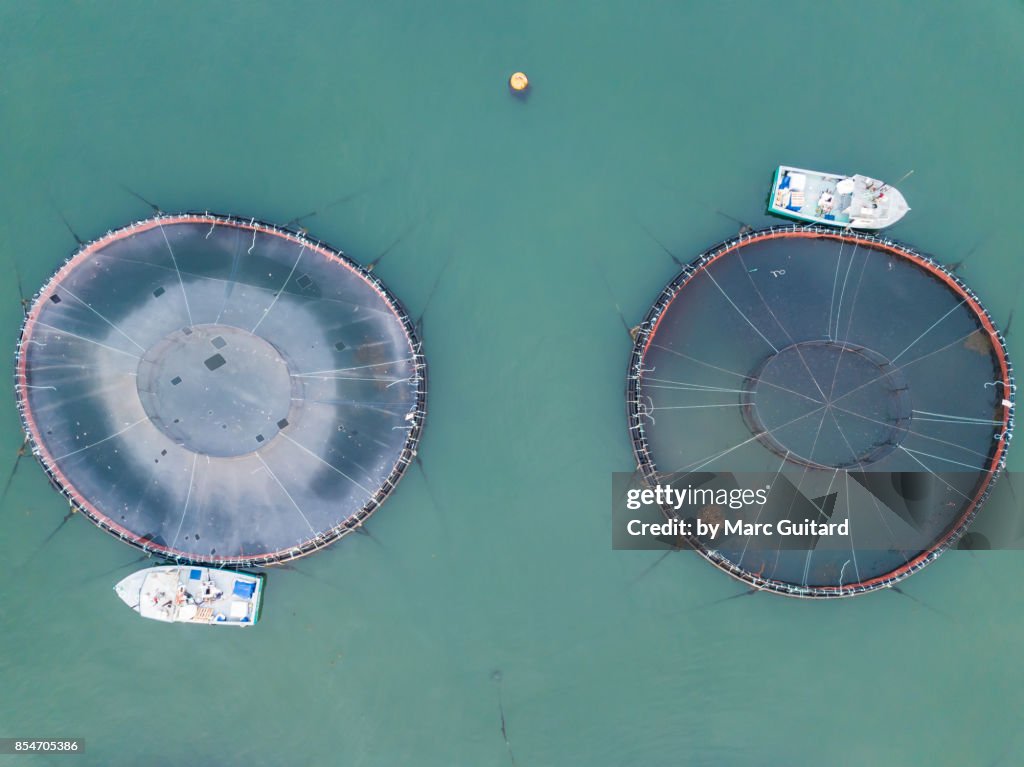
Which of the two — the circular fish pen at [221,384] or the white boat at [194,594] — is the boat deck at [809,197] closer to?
the circular fish pen at [221,384]

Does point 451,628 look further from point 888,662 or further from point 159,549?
point 888,662

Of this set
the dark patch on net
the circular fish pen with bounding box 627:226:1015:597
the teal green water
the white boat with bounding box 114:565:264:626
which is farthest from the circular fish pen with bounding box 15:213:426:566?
the circular fish pen with bounding box 627:226:1015:597

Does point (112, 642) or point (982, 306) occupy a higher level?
point (982, 306)

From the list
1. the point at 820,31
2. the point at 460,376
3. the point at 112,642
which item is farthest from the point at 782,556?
the point at 112,642

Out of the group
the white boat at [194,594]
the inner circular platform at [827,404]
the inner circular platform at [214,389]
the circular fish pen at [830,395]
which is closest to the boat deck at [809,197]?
the circular fish pen at [830,395]

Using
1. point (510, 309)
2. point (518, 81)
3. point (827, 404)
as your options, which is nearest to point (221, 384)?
point (510, 309)

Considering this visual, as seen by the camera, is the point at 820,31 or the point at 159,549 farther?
the point at 820,31

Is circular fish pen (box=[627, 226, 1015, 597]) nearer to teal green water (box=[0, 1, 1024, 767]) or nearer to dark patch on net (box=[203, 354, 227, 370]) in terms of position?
teal green water (box=[0, 1, 1024, 767])
